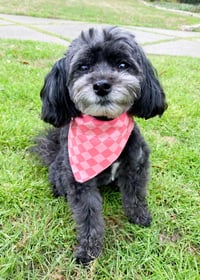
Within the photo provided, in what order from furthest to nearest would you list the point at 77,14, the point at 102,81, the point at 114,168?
1. the point at 77,14
2. the point at 114,168
3. the point at 102,81

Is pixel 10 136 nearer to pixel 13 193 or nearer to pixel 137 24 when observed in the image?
pixel 13 193

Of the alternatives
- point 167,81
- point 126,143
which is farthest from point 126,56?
point 167,81

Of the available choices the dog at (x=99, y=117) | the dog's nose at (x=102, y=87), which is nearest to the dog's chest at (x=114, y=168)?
the dog at (x=99, y=117)

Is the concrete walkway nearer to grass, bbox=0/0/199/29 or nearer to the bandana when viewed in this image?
grass, bbox=0/0/199/29

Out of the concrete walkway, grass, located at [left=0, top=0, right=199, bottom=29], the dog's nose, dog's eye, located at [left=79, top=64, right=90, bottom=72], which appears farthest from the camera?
grass, located at [left=0, top=0, right=199, bottom=29]

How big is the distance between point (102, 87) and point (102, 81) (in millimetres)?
30

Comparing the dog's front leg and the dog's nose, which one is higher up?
the dog's nose

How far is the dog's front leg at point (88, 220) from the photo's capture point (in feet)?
6.97

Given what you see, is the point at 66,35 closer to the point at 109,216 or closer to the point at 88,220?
the point at 109,216

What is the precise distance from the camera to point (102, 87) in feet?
6.07

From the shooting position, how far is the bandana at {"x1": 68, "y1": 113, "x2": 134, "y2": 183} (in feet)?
7.16

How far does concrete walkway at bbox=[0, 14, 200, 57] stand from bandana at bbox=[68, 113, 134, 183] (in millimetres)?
4231

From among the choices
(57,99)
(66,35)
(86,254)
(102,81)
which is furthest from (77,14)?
(86,254)

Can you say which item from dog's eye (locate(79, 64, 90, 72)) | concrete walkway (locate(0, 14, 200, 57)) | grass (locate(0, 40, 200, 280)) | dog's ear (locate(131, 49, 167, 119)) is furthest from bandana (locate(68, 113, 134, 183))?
concrete walkway (locate(0, 14, 200, 57))
